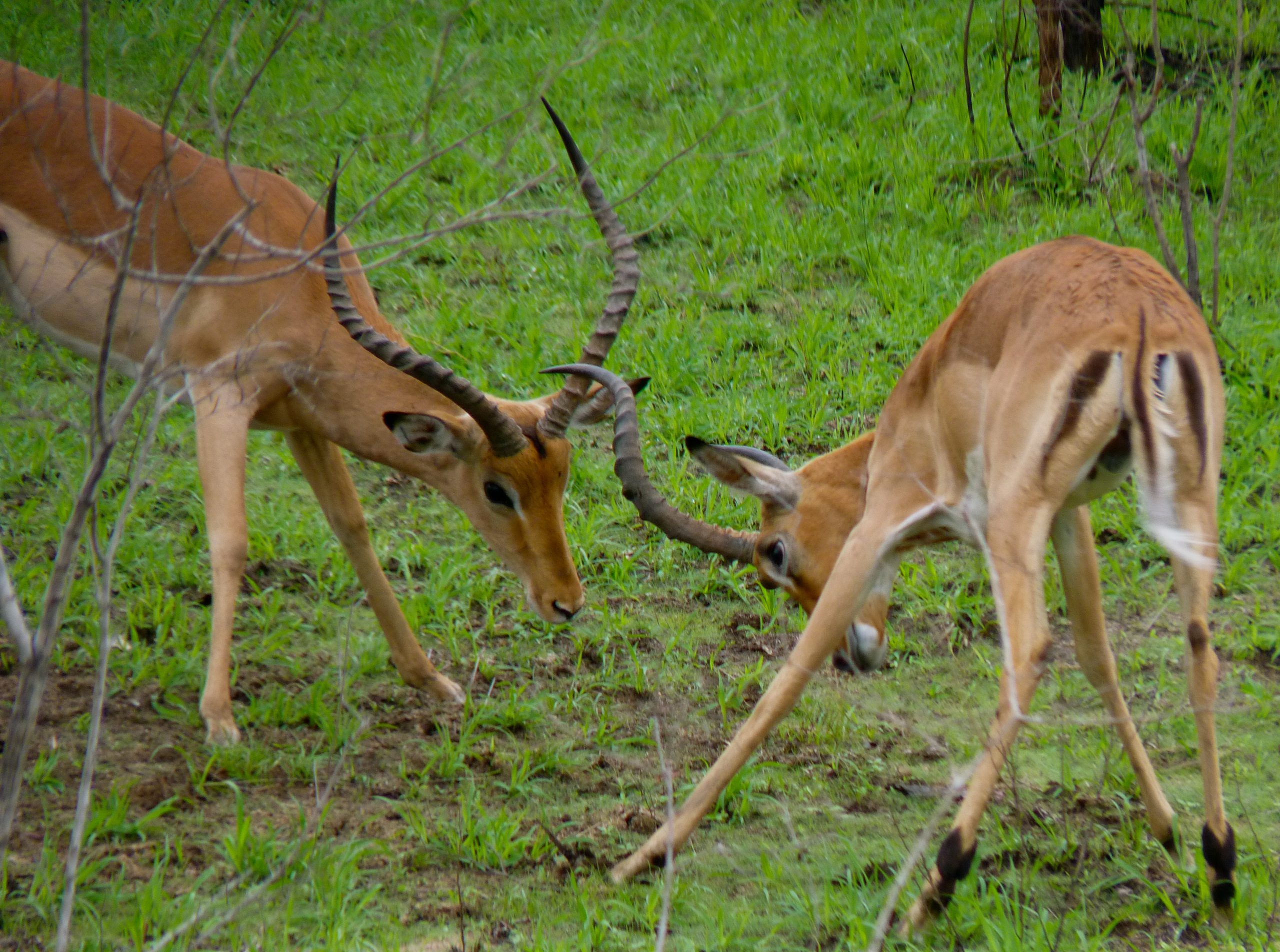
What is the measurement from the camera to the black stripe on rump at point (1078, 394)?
10.1 feet

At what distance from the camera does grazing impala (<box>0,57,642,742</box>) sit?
412cm

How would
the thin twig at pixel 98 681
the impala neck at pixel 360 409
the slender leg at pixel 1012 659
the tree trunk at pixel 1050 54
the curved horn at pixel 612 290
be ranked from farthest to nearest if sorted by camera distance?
the tree trunk at pixel 1050 54 < the impala neck at pixel 360 409 < the curved horn at pixel 612 290 < the slender leg at pixel 1012 659 < the thin twig at pixel 98 681

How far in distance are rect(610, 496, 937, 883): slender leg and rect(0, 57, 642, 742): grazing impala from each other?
87cm

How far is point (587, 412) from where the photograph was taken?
4371 millimetres

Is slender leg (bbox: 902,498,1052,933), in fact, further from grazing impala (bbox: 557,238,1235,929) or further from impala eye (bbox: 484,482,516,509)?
impala eye (bbox: 484,482,516,509)

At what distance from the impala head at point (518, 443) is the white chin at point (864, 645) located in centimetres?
88

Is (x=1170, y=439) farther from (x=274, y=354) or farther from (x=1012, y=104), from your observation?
(x=1012, y=104)

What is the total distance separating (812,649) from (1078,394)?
103 cm

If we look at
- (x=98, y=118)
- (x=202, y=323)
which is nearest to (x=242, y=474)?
(x=202, y=323)

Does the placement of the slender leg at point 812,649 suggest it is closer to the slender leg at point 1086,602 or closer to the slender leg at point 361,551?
the slender leg at point 1086,602

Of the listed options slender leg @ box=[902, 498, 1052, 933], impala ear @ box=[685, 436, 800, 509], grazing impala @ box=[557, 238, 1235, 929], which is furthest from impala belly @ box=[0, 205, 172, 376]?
slender leg @ box=[902, 498, 1052, 933]

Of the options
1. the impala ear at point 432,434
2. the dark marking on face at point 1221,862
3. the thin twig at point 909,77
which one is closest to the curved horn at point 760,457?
the impala ear at point 432,434

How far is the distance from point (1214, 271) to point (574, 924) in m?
4.64

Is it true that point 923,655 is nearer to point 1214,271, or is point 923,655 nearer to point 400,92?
point 1214,271
